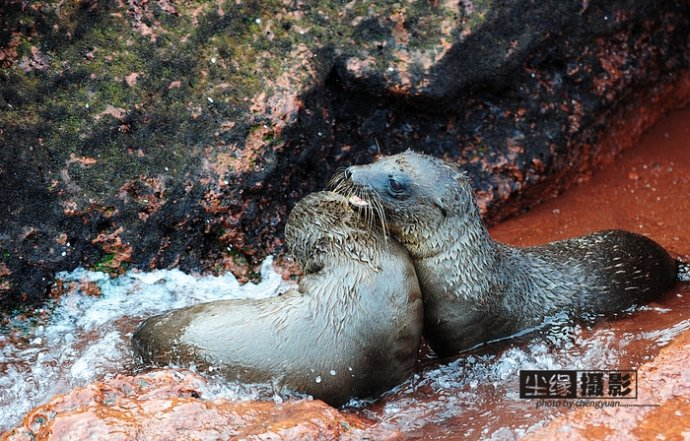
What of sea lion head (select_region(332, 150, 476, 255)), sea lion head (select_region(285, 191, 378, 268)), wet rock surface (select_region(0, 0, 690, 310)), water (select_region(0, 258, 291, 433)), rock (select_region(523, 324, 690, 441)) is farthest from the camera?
wet rock surface (select_region(0, 0, 690, 310))

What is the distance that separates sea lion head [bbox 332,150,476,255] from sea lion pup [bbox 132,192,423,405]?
0.65 feet

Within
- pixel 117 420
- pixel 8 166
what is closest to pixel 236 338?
pixel 117 420

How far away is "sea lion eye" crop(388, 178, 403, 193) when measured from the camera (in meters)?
5.43

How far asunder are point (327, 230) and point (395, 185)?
505 mm

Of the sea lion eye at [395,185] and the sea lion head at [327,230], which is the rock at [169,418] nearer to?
the sea lion head at [327,230]

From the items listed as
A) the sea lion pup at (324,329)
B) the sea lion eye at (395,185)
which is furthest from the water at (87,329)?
the sea lion eye at (395,185)

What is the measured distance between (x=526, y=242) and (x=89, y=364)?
3.35m

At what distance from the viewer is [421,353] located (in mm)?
5652

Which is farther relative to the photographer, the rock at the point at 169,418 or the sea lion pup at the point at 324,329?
the sea lion pup at the point at 324,329

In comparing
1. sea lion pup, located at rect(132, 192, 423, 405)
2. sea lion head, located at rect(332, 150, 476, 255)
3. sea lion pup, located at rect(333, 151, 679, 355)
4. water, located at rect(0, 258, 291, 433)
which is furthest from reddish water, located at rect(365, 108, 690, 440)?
water, located at rect(0, 258, 291, 433)

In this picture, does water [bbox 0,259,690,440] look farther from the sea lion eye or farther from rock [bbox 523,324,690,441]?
the sea lion eye

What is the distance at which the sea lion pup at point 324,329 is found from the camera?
4.79 m

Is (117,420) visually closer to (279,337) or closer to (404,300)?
(279,337)

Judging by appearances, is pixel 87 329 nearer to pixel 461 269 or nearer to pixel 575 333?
pixel 461 269
